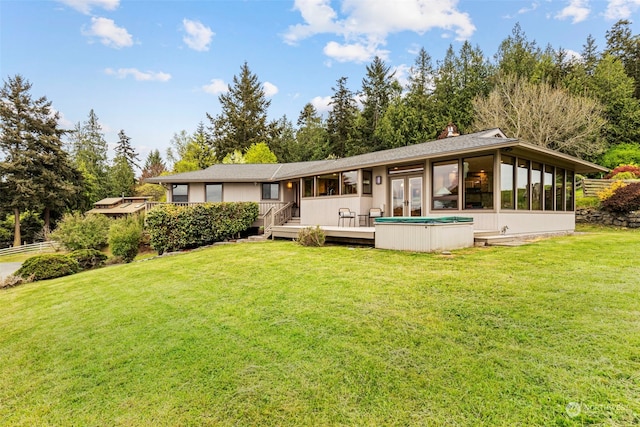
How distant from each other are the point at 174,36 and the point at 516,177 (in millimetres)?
16738

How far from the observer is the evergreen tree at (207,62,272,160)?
125 feet

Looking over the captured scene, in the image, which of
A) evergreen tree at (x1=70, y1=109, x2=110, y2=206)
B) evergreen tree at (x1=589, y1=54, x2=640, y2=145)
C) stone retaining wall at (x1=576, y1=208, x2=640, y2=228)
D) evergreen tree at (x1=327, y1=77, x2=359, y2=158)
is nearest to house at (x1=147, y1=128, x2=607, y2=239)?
stone retaining wall at (x1=576, y1=208, x2=640, y2=228)

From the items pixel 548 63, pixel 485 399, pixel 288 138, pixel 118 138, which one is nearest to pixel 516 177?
pixel 485 399

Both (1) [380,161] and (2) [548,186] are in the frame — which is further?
(1) [380,161]

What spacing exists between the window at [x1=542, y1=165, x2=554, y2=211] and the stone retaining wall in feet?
16.8

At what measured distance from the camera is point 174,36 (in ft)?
52.0

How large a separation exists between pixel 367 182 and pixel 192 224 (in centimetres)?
722

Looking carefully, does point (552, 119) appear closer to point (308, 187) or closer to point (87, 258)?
point (308, 187)

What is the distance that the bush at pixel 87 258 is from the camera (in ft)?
37.5

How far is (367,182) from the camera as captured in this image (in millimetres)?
12492

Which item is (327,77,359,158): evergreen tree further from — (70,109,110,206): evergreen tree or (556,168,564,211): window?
(70,109,110,206): evergreen tree

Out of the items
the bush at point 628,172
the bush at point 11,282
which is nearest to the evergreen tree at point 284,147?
the bush at point 628,172

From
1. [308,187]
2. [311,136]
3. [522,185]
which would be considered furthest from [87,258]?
[311,136]

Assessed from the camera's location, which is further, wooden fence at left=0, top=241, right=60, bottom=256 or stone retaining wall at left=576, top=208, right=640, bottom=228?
wooden fence at left=0, top=241, right=60, bottom=256
